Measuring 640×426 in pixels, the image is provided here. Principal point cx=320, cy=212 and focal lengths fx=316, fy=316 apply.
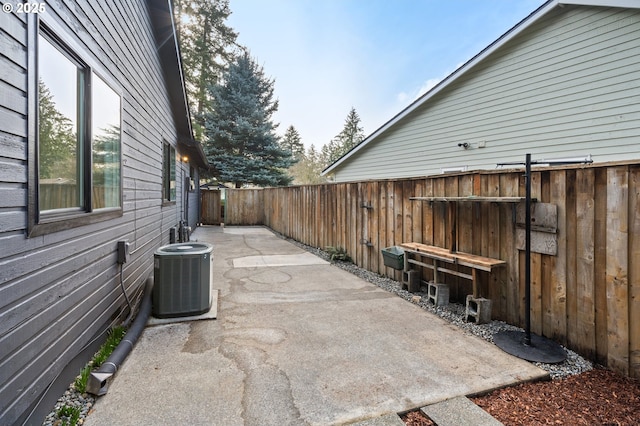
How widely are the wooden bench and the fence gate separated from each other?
11.2 meters

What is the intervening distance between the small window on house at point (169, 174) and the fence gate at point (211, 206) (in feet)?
22.1

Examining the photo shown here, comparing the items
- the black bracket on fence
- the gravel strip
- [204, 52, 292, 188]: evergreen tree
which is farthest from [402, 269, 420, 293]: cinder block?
[204, 52, 292, 188]: evergreen tree

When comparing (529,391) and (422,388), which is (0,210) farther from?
(529,391)

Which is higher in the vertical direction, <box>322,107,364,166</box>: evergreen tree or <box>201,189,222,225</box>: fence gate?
<box>322,107,364,166</box>: evergreen tree

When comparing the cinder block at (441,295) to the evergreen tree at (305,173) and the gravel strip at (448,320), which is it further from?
the evergreen tree at (305,173)

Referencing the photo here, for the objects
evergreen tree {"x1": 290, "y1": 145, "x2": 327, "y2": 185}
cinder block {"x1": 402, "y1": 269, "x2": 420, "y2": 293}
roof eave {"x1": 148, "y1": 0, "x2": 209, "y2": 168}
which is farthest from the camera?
evergreen tree {"x1": 290, "y1": 145, "x2": 327, "y2": 185}

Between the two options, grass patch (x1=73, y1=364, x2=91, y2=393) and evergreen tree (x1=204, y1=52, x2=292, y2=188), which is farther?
evergreen tree (x1=204, y1=52, x2=292, y2=188)

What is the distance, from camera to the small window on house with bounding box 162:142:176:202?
613 centimetres

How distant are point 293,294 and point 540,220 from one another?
3008 mm

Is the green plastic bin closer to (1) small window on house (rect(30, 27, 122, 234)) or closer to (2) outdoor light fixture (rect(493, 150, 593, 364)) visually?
(2) outdoor light fixture (rect(493, 150, 593, 364))

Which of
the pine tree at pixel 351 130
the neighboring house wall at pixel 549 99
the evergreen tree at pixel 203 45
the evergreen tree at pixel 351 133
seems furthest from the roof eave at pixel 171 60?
the pine tree at pixel 351 130

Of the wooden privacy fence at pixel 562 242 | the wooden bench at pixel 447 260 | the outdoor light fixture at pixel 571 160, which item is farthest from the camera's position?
the outdoor light fixture at pixel 571 160

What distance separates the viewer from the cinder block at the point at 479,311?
332 cm

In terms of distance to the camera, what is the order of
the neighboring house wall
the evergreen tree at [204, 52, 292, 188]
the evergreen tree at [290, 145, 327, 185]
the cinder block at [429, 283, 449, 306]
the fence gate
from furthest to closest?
1. the evergreen tree at [290, 145, 327, 185]
2. the evergreen tree at [204, 52, 292, 188]
3. the fence gate
4. the neighboring house wall
5. the cinder block at [429, 283, 449, 306]
